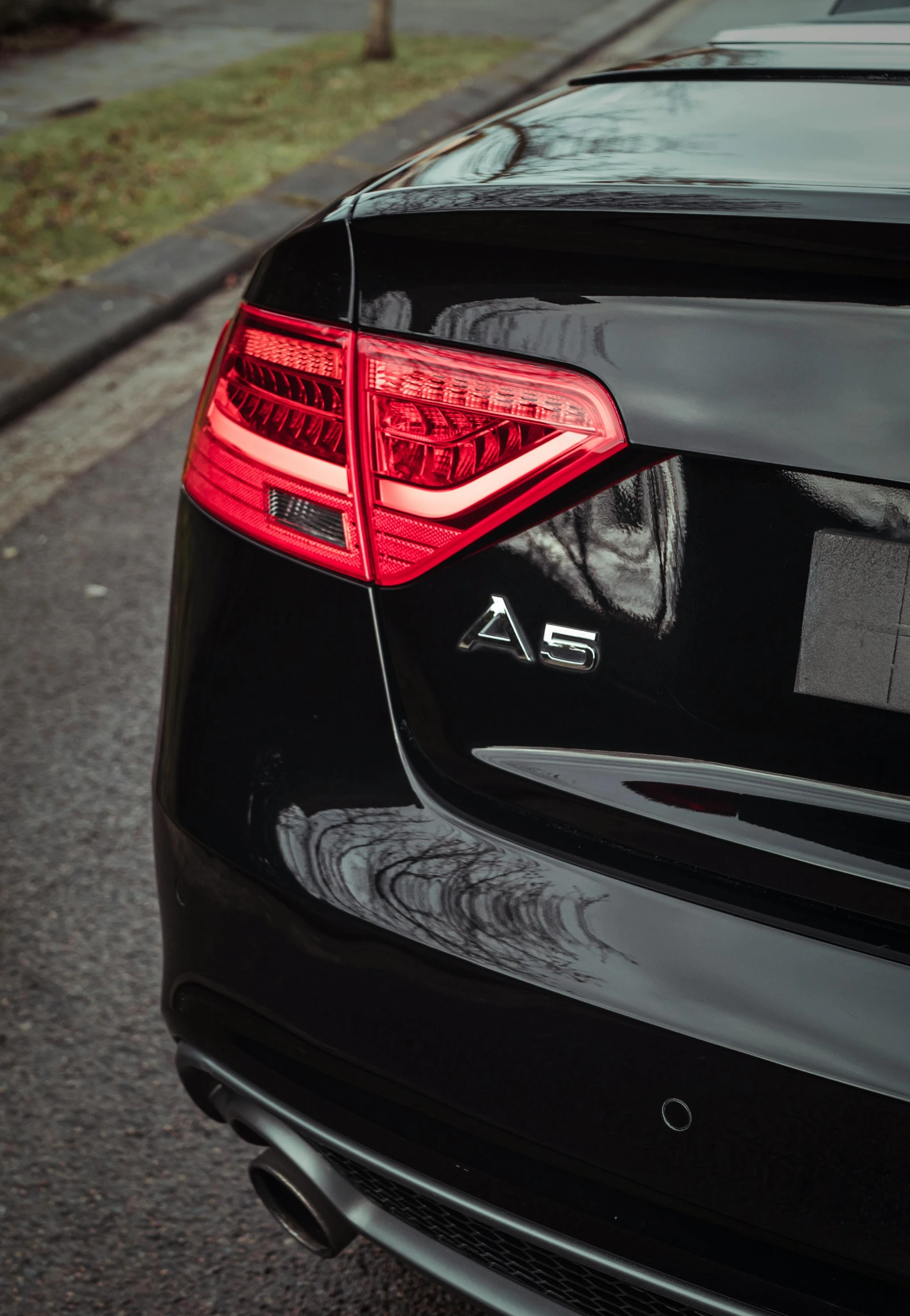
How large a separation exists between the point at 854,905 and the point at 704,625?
0.29m

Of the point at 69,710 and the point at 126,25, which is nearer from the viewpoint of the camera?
the point at 69,710

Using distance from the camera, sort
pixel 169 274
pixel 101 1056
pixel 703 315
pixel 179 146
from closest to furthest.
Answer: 1. pixel 703 315
2. pixel 101 1056
3. pixel 169 274
4. pixel 179 146

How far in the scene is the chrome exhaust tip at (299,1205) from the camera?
1401mm

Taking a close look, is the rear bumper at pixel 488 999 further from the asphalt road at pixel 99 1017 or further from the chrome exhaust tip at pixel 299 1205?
the asphalt road at pixel 99 1017

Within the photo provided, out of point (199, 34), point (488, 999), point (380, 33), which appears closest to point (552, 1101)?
point (488, 999)

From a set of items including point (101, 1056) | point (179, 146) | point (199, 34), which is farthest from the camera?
point (199, 34)

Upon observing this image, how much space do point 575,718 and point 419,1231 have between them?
1.99 feet

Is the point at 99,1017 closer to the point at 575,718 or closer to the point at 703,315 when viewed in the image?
the point at 575,718

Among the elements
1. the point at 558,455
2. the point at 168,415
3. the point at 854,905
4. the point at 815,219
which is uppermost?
the point at 815,219

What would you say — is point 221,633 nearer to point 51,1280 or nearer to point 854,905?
point 854,905

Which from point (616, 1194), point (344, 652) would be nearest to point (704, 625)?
point (344, 652)

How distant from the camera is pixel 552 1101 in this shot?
119 cm

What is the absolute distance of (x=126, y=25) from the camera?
46.9ft

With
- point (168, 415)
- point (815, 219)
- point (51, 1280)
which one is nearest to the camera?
point (815, 219)
